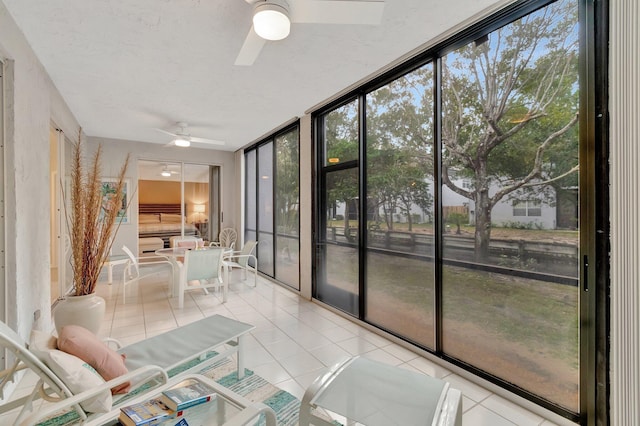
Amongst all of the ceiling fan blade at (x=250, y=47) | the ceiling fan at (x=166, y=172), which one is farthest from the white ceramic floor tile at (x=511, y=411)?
the ceiling fan at (x=166, y=172)

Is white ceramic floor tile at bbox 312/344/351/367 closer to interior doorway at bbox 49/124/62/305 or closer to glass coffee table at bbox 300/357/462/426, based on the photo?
glass coffee table at bbox 300/357/462/426

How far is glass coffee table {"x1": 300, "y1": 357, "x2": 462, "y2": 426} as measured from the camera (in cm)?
135

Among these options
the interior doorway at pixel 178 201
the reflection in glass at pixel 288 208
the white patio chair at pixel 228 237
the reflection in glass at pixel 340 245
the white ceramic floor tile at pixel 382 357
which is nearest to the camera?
the white ceramic floor tile at pixel 382 357

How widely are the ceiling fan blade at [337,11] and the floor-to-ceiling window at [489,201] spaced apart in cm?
109

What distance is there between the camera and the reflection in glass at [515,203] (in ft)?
5.96

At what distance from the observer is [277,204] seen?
216 inches

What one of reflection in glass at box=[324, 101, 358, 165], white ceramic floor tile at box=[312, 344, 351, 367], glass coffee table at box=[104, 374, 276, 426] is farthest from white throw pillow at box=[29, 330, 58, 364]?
reflection in glass at box=[324, 101, 358, 165]

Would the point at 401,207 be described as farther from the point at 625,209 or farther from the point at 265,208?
the point at 265,208

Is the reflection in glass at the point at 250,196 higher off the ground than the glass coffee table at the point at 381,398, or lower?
higher

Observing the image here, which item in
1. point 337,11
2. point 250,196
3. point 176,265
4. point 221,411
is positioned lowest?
point 221,411

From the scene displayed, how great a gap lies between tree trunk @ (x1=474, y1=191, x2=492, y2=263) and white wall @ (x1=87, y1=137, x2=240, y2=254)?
5803 mm

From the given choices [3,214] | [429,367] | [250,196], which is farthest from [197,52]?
[250,196]

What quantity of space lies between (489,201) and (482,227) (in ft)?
0.68

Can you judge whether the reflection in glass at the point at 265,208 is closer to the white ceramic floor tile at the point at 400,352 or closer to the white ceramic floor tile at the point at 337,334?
the white ceramic floor tile at the point at 337,334
